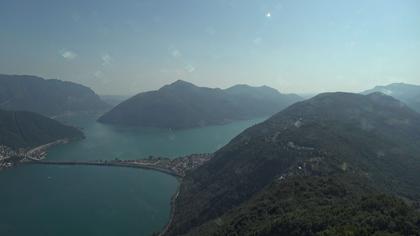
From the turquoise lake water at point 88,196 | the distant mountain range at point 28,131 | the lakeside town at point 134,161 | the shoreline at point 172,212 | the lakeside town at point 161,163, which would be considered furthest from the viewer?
the distant mountain range at point 28,131

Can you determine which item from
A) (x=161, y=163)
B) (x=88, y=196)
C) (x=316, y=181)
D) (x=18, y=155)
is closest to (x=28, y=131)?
(x=18, y=155)

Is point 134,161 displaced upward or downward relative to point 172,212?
upward

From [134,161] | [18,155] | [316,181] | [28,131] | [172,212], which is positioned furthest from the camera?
[28,131]

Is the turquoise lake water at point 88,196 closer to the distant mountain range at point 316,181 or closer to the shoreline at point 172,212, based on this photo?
the shoreline at point 172,212

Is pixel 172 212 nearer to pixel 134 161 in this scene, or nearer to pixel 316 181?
pixel 316 181

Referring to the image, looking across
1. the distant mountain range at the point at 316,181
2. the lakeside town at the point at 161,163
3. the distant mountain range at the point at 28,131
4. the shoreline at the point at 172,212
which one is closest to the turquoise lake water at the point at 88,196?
the shoreline at the point at 172,212

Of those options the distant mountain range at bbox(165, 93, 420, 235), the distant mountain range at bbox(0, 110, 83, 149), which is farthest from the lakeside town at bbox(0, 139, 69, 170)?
the distant mountain range at bbox(165, 93, 420, 235)
